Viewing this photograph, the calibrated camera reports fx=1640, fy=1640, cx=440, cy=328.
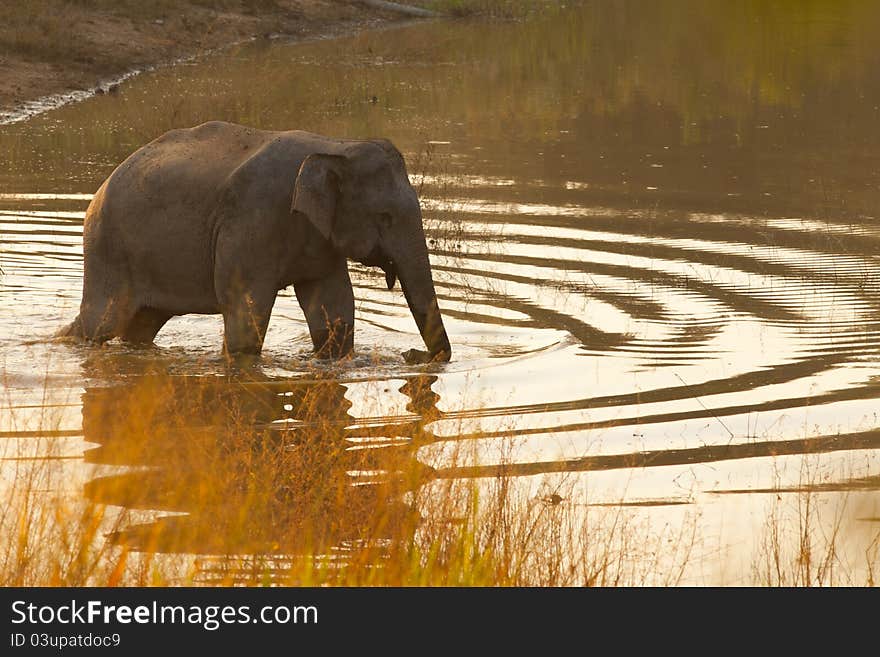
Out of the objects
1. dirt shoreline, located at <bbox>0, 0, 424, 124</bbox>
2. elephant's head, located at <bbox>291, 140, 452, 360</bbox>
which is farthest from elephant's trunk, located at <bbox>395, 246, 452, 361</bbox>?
dirt shoreline, located at <bbox>0, 0, 424, 124</bbox>

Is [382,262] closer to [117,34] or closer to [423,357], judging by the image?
[423,357]

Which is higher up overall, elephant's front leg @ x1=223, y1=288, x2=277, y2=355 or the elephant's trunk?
the elephant's trunk

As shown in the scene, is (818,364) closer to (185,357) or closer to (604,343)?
(604,343)

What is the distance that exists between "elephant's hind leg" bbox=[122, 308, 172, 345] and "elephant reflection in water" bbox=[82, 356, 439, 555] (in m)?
0.71

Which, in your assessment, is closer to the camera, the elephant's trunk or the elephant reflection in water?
the elephant reflection in water

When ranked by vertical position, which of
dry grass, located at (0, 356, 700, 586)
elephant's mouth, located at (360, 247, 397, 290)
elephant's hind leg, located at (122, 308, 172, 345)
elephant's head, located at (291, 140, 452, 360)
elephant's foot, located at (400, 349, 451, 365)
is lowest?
dry grass, located at (0, 356, 700, 586)

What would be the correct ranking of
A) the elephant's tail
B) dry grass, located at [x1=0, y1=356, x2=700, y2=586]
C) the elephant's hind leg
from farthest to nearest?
1. the elephant's tail
2. the elephant's hind leg
3. dry grass, located at [x1=0, y1=356, x2=700, y2=586]

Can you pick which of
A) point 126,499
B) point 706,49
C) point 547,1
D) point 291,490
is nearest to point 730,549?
point 291,490

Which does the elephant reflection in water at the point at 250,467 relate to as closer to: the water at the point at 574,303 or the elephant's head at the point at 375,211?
the water at the point at 574,303

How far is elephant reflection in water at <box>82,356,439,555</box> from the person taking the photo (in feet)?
23.5

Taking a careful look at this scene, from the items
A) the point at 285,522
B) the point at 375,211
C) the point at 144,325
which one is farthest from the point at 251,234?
the point at 285,522

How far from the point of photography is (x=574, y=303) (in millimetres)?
13812

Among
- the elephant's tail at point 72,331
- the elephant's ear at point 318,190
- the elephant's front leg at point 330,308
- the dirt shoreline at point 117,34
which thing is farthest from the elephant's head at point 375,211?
the dirt shoreline at point 117,34

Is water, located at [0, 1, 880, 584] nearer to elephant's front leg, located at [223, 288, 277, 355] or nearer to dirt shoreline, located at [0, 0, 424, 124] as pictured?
elephant's front leg, located at [223, 288, 277, 355]
